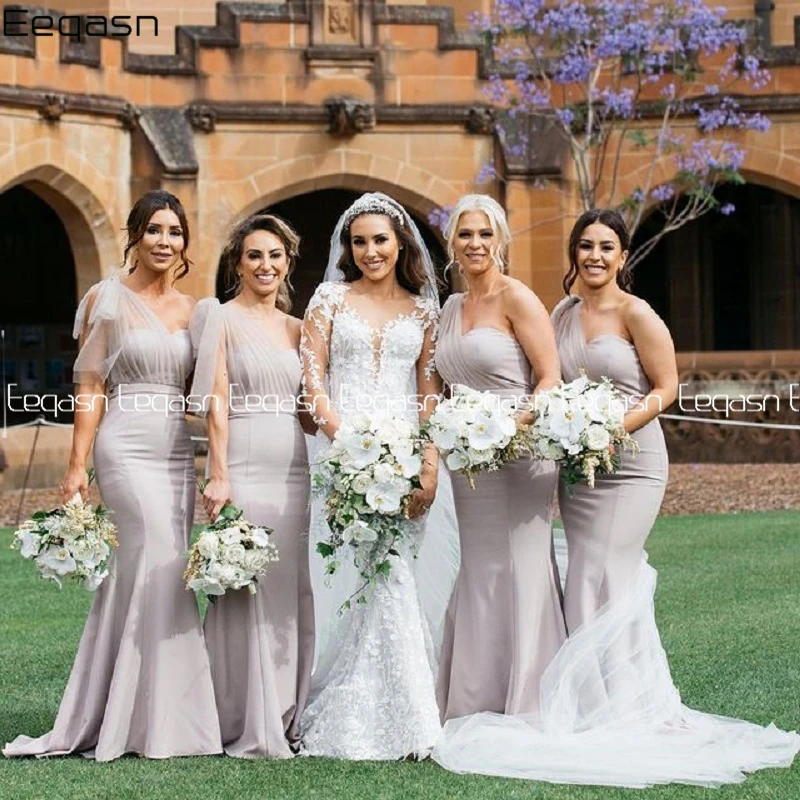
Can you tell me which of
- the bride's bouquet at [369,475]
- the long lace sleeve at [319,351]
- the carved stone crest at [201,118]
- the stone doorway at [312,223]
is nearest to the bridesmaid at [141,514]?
the long lace sleeve at [319,351]

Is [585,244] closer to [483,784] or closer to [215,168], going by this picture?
[483,784]

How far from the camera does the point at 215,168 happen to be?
1903 cm

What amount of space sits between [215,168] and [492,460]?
1332cm

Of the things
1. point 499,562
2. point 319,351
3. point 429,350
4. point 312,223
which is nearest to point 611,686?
point 499,562

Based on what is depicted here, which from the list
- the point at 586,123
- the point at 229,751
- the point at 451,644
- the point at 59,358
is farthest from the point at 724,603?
the point at 59,358

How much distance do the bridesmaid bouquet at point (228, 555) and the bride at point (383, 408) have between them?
1.17ft

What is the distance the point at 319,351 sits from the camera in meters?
6.70

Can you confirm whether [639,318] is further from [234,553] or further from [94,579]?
[94,579]

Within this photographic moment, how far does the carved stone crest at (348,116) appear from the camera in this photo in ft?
61.8

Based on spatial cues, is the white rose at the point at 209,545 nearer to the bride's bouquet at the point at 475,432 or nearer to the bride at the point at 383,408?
the bride at the point at 383,408

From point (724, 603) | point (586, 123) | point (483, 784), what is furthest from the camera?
point (586, 123)

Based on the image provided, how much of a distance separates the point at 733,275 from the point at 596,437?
19075 mm

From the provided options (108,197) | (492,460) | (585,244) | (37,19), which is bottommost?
(492,460)

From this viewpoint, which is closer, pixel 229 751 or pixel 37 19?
pixel 229 751
